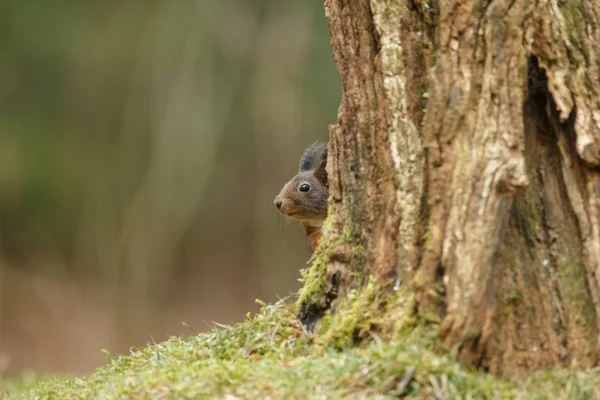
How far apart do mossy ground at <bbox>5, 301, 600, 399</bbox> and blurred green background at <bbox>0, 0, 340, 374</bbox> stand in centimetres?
969

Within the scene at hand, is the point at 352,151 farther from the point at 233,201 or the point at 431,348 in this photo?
the point at 233,201

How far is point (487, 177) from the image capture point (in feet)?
8.00

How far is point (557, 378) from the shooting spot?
2479mm

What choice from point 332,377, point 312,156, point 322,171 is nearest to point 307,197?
point 322,171

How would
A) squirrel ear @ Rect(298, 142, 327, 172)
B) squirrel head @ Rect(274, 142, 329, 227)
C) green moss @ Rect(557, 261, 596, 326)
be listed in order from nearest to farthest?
green moss @ Rect(557, 261, 596, 326), squirrel head @ Rect(274, 142, 329, 227), squirrel ear @ Rect(298, 142, 327, 172)

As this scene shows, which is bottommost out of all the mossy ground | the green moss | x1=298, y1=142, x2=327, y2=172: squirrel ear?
the mossy ground

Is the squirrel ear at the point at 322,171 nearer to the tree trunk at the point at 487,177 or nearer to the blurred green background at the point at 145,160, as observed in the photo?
the tree trunk at the point at 487,177

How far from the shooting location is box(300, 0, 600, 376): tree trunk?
96.2 inches

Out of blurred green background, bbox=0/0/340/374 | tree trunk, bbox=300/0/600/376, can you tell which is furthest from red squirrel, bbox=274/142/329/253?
blurred green background, bbox=0/0/340/374

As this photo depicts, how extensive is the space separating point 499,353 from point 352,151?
838mm

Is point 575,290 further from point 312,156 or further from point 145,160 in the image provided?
point 145,160

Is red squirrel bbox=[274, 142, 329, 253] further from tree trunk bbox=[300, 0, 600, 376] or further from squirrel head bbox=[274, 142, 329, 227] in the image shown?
tree trunk bbox=[300, 0, 600, 376]

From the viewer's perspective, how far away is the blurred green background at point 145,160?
12.8 metres

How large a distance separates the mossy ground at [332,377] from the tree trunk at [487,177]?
10 centimetres
